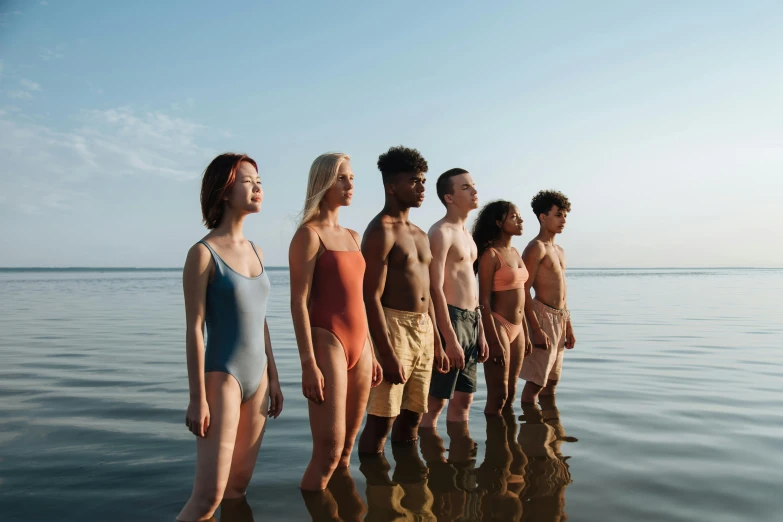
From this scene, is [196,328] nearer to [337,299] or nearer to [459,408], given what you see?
[337,299]

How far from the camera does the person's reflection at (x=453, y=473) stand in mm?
3969

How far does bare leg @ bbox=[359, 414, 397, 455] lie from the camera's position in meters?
4.85

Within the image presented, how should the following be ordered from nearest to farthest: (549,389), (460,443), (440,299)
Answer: (440,299), (460,443), (549,389)

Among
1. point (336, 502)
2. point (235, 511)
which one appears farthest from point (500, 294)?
point (235, 511)

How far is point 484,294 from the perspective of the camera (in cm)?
629

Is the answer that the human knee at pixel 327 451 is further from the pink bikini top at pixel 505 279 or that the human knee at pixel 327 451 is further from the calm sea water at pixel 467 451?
the pink bikini top at pixel 505 279

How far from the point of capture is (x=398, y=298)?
4.78m

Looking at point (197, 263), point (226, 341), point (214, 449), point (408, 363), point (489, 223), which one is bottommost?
point (214, 449)

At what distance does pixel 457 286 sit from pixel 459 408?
126cm

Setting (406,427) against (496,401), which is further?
(496,401)

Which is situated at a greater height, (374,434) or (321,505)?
(374,434)

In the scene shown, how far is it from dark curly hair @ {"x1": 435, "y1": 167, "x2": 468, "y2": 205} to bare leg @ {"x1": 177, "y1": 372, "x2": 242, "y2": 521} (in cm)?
322

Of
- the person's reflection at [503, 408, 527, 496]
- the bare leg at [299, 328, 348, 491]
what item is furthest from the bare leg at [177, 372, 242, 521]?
the person's reflection at [503, 408, 527, 496]

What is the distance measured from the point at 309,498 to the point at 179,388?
15.0 ft
